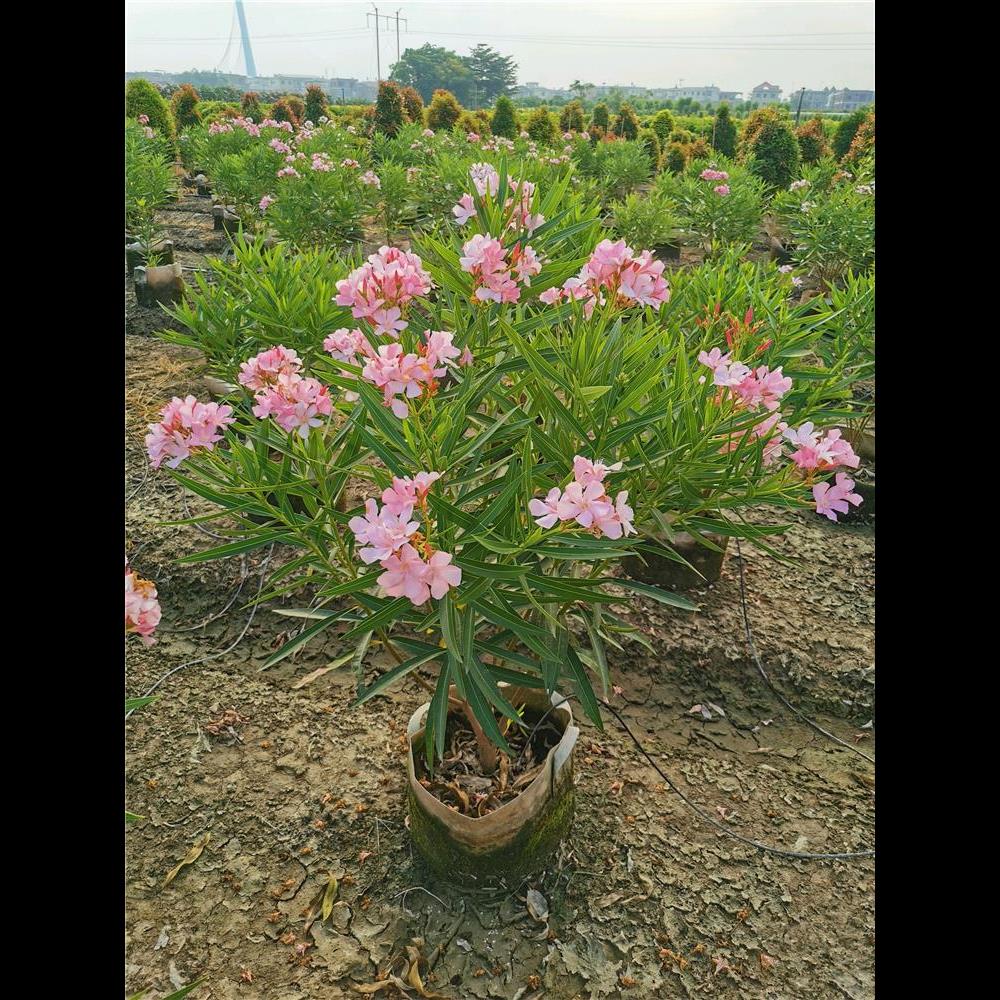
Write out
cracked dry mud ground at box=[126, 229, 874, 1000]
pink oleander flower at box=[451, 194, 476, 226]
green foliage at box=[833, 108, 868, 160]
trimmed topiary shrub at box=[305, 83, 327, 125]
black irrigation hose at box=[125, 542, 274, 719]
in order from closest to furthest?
cracked dry mud ground at box=[126, 229, 874, 1000] → pink oleander flower at box=[451, 194, 476, 226] → black irrigation hose at box=[125, 542, 274, 719] → green foliage at box=[833, 108, 868, 160] → trimmed topiary shrub at box=[305, 83, 327, 125]

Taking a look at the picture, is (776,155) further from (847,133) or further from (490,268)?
(490,268)

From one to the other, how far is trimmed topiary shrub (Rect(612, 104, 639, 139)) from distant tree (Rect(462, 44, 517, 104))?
30051 mm

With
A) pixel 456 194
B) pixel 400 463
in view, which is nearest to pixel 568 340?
pixel 400 463

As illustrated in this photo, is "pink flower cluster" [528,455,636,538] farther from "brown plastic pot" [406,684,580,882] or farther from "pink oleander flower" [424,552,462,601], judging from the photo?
"brown plastic pot" [406,684,580,882]

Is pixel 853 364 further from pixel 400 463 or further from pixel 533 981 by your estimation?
pixel 533 981

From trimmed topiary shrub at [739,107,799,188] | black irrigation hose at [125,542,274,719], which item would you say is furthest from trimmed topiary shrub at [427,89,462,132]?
black irrigation hose at [125,542,274,719]

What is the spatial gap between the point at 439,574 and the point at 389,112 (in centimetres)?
1143

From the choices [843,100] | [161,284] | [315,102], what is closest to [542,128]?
[315,102]

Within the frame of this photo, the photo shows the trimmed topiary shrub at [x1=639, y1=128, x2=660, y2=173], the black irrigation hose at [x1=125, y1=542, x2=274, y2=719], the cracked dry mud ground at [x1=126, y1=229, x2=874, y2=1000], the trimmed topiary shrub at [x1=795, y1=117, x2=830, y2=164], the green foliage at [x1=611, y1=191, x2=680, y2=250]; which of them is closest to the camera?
the cracked dry mud ground at [x1=126, y1=229, x2=874, y2=1000]

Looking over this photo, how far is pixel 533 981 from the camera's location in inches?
49.9

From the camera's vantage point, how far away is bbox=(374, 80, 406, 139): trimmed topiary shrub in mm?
10469

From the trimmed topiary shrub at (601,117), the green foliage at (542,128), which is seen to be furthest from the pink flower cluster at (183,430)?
the trimmed topiary shrub at (601,117)

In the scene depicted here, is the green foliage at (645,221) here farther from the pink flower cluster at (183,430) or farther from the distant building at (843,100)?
the distant building at (843,100)

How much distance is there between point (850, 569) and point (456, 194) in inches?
163
